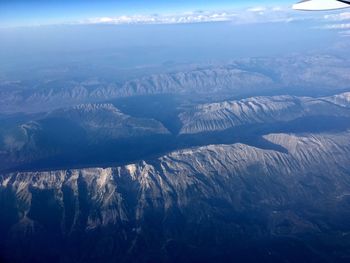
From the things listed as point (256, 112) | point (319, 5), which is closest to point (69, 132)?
point (256, 112)

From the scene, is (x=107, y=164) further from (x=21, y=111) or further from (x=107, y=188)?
(x=21, y=111)

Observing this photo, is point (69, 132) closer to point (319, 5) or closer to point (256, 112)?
point (256, 112)

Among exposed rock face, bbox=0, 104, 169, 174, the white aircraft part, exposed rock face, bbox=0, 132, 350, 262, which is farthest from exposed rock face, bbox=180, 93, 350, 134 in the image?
the white aircraft part

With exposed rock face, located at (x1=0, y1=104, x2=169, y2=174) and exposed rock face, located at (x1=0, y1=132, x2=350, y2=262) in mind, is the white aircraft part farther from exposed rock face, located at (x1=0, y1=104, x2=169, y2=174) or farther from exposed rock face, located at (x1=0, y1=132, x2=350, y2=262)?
exposed rock face, located at (x1=0, y1=104, x2=169, y2=174)

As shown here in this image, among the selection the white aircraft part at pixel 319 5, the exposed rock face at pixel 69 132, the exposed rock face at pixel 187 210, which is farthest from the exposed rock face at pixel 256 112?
the white aircraft part at pixel 319 5

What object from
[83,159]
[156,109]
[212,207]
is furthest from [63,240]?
[156,109]

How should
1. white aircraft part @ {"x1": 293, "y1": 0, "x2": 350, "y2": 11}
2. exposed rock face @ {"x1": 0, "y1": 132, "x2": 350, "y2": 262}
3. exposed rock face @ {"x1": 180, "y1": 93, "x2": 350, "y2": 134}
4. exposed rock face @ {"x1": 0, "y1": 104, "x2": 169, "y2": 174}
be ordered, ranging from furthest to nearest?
exposed rock face @ {"x1": 180, "y1": 93, "x2": 350, "y2": 134}, exposed rock face @ {"x1": 0, "y1": 104, "x2": 169, "y2": 174}, exposed rock face @ {"x1": 0, "y1": 132, "x2": 350, "y2": 262}, white aircraft part @ {"x1": 293, "y1": 0, "x2": 350, "y2": 11}
